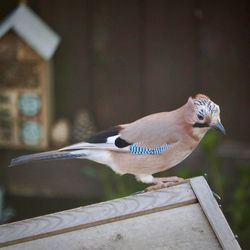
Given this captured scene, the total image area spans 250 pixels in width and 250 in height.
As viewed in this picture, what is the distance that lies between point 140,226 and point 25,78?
5.22 ft

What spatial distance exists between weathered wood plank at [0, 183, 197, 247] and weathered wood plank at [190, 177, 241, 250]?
0.02 m

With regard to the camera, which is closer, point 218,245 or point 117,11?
point 218,245

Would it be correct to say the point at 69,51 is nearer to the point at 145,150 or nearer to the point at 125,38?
the point at 125,38

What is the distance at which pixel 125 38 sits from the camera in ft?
12.5

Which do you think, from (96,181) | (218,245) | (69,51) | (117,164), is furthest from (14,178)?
(218,245)

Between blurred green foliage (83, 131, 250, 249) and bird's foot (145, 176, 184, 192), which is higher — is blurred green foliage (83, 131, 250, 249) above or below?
below

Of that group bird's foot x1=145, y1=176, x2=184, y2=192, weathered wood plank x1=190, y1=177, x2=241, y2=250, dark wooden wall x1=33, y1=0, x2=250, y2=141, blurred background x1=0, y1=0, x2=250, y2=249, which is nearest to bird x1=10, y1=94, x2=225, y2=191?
bird's foot x1=145, y1=176, x2=184, y2=192

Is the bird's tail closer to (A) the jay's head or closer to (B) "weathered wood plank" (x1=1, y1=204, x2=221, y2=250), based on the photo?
(B) "weathered wood plank" (x1=1, y1=204, x2=221, y2=250)

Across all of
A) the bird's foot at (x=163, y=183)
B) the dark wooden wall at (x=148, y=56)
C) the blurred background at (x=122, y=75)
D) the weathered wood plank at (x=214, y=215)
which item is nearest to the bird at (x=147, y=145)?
the bird's foot at (x=163, y=183)

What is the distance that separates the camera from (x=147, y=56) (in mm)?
3789

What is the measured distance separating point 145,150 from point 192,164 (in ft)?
4.93

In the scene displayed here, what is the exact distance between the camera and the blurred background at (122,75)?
11.9ft

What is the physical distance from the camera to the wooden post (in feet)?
6.95

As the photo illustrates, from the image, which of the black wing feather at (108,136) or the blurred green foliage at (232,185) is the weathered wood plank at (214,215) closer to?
the black wing feather at (108,136)
